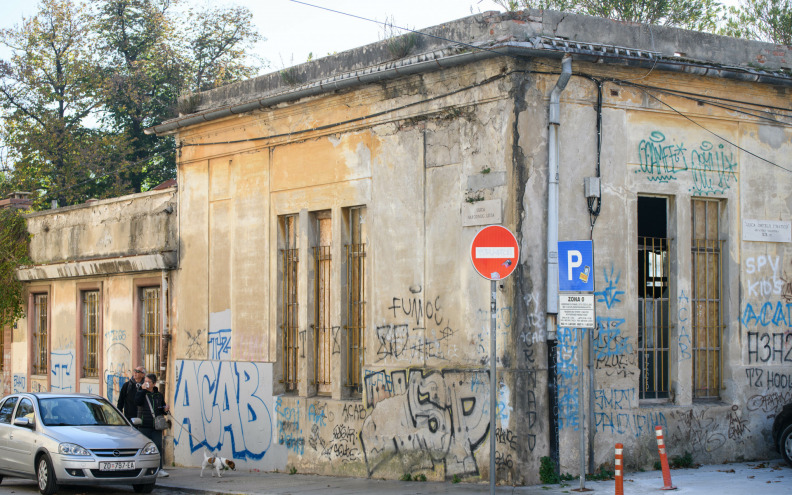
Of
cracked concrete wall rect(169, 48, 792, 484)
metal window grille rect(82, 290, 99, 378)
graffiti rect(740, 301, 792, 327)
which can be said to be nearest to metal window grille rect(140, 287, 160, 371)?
metal window grille rect(82, 290, 99, 378)

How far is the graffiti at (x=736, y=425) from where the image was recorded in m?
13.3

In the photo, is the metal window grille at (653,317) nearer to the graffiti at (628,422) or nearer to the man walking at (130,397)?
the graffiti at (628,422)

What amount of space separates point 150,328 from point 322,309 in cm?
548

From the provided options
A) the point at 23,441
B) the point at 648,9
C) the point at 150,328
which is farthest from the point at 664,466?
the point at 648,9

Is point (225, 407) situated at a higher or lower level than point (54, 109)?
lower

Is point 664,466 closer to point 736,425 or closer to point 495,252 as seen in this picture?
point 736,425

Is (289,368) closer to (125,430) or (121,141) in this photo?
(125,430)

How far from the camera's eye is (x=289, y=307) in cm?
1549

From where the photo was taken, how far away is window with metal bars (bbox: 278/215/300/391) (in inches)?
606

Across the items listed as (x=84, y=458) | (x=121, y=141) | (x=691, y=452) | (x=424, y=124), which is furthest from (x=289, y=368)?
(x=121, y=141)

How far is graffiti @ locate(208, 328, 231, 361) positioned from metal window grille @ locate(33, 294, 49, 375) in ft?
24.1

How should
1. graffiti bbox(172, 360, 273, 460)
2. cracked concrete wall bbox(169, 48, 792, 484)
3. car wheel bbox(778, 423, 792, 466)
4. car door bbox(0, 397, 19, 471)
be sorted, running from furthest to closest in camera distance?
graffiti bbox(172, 360, 273, 460)
car door bbox(0, 397, 19, 471)
car wheel bbox(778, 423, 792, 466)
cracked concrete wall bbox(169, 48, 792, 484)

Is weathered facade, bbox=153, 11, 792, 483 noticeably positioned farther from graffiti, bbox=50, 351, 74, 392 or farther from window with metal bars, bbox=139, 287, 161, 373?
graffiti, bbox=50, 351, 74, 392

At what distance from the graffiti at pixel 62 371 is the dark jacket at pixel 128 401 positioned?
605 cm
